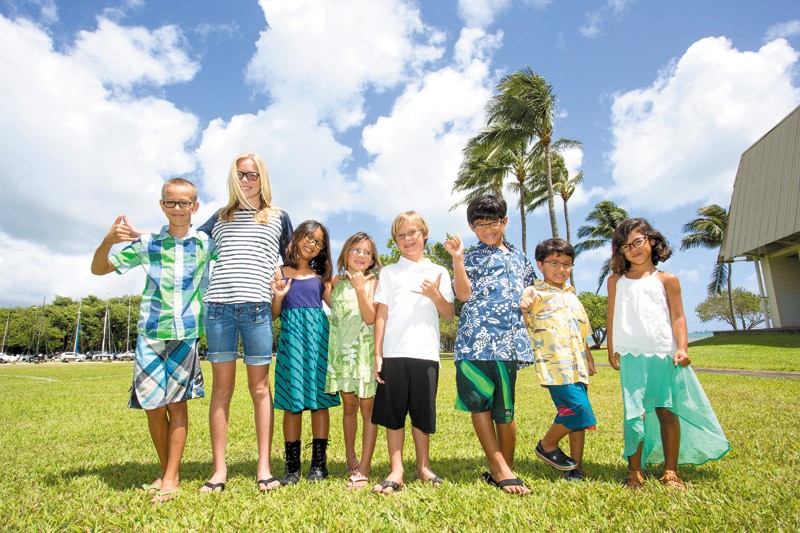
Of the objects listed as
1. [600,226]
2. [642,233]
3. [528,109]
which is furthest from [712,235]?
[642,233]

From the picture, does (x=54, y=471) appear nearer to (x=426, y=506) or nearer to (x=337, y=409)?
(x=426, y=506)

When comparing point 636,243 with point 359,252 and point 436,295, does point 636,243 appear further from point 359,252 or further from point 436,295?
point 359,252

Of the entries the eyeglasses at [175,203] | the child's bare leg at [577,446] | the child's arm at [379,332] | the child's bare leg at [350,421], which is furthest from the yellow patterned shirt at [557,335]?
the eyeglasses at [175,203]

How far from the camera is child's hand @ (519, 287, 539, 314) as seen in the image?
10.5ft

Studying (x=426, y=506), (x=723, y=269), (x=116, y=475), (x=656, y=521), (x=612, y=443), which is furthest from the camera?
(x=723, y=269)

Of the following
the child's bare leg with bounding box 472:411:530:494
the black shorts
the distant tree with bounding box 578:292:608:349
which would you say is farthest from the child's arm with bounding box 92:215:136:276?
the distant tree with bounding box 578:292:608:349

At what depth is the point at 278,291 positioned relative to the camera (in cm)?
329

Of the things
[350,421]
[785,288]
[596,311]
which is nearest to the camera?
[350,421]

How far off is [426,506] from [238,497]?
1.16m

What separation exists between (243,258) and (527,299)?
6.67 feet

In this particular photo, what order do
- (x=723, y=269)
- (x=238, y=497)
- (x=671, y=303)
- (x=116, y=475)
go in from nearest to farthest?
(x=238, y=497) < (x=671, y=303) < (x=116, y=475) < (x=723, y=269)

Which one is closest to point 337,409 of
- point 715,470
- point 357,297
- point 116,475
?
point 116,475

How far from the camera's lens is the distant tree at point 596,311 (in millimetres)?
32094

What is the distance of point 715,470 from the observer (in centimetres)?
320
